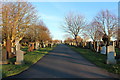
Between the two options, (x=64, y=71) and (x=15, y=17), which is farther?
(x=15, y=17)

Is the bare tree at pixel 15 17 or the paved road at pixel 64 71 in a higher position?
the bare tree at pixel 15 17

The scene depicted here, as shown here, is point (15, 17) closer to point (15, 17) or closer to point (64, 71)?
point (15, 17)

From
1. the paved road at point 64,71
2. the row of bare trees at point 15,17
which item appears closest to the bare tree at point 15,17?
the row of bare trees at point 15,17

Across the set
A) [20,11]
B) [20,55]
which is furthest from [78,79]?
[20,11]

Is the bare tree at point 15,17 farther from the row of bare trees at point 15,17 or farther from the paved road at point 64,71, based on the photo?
the paved road at point 64,71

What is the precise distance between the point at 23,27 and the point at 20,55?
20.0m

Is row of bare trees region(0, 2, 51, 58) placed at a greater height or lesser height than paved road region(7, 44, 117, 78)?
greater

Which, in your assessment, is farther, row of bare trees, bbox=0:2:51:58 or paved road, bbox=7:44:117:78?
row of bare trees, bbox=0:2:51:58

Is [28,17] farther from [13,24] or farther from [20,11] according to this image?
[13,24]

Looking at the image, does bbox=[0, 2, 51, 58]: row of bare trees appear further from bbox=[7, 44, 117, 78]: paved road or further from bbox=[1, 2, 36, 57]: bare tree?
bbox=[7, 44, 117, 78]: paved road

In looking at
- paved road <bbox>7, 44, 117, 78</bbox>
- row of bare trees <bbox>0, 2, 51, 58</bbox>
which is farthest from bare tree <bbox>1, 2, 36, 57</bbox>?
paved road <bbox>7, 44, 117, 78</bbox>

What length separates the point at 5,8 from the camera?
19.4 m

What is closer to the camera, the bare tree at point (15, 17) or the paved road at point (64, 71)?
the paved road at point (64, 71)

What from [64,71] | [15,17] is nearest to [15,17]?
[15,17]
